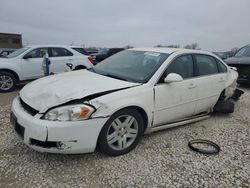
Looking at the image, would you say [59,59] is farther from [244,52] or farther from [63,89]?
[244,52]

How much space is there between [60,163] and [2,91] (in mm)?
5345

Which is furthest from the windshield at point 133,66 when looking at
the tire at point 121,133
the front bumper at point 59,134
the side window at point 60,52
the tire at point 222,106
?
the side window at point 60,52

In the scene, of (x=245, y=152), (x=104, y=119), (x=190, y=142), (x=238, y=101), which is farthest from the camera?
(x=238, y=101)

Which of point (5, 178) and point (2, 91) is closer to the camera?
point (5, 178)

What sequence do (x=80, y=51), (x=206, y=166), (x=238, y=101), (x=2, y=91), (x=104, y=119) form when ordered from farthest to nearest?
(x=80, y=51)
(x=2, y=91)
(x=238, y=101)
(x=206, y=166)
(x=104, y=119)

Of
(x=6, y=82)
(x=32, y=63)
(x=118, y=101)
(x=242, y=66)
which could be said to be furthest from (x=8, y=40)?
(x=118, y=101)

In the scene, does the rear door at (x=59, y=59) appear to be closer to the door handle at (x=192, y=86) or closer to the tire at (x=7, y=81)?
the tire at (x=7, y=81)

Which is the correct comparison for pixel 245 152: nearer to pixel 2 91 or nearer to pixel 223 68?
pixel 223 68

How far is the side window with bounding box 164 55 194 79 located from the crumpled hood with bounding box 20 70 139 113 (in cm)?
81

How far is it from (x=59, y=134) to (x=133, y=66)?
69.4 inches

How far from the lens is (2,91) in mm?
7246

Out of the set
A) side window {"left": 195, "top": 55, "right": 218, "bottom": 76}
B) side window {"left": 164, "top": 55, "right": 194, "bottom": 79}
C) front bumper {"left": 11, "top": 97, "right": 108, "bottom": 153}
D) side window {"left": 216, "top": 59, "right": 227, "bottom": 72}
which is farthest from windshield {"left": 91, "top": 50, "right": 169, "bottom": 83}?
side window {"left": 216, "top": 59, "right": 227, "bottom": 72}

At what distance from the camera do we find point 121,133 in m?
3.14

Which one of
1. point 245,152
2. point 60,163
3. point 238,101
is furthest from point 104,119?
point 238,101
